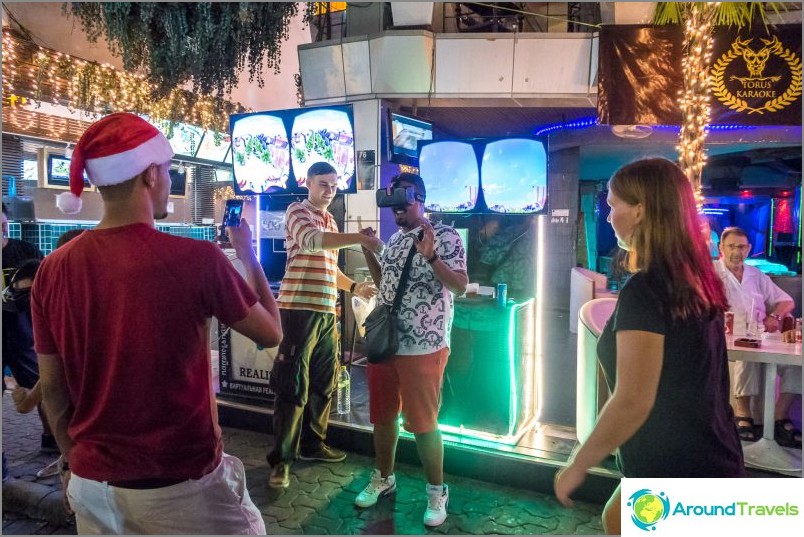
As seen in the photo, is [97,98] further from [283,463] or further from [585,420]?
[585,420]

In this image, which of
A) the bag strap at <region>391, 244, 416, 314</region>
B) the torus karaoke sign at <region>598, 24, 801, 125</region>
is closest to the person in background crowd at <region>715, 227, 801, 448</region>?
the torus karaoke sign at <region>598, 24, 801, 125</region>

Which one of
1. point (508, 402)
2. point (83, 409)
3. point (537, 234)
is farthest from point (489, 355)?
point (83, 409)

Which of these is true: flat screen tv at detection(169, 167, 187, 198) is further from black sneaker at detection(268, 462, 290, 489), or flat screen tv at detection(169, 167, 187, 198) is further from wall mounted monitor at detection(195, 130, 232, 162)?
black sneaker at detection(268, 462, 290, 489)

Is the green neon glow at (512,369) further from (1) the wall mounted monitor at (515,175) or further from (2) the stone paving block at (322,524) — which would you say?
(2) the stone paving block at (322,524)

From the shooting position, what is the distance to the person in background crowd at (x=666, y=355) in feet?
4.93

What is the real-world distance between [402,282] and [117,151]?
1.89m

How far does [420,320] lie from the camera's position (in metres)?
3.09

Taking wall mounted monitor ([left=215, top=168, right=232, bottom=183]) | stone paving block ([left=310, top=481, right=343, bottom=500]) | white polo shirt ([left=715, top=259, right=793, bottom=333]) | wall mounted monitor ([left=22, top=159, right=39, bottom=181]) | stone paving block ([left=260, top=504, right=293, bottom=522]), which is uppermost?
wall mounted monitor ([left=215, top=168, right=232, bottom=183])

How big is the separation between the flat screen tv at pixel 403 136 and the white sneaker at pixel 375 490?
150 inches

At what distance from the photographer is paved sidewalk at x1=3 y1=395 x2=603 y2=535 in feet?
10.6

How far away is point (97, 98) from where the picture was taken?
→ 6559 mm

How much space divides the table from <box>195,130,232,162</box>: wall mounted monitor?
798cm

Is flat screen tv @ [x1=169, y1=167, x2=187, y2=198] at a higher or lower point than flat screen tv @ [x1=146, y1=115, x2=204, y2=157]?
lower

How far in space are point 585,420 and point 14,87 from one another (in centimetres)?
730
